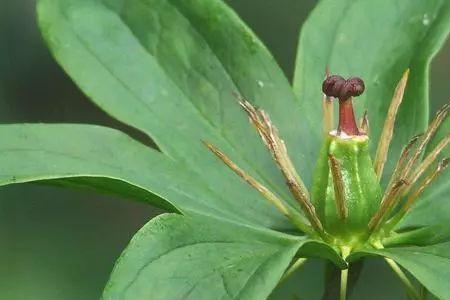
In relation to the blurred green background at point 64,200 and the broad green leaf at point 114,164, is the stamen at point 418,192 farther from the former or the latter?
the blurred green background at point 64,200

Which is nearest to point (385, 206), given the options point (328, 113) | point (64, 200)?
point (328, 113)

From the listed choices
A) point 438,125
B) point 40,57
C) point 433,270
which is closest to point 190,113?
point 438,125

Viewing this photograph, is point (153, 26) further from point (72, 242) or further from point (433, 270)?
point (72, 242)

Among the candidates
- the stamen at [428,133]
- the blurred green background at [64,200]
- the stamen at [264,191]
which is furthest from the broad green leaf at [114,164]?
the blurred green background at [64,200]

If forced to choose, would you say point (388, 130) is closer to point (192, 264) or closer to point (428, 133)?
point (428, 133)

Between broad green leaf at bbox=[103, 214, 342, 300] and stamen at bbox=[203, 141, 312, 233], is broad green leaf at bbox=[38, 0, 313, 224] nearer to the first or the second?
stamen at bbox=[203, 141, 312, 233]

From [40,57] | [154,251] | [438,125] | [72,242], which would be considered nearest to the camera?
[154,251]

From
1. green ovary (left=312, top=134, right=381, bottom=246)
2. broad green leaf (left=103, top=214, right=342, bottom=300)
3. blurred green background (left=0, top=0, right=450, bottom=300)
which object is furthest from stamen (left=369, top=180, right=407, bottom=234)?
blurred green background (left=0, top=0, right=450, bottom=300)
